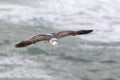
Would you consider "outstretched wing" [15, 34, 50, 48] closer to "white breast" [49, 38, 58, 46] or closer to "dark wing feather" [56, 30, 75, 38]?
"dark wing feather" [56, 30, 75, 38]

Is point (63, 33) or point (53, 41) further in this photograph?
point (63, 33)

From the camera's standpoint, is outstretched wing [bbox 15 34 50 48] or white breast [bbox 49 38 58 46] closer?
white breast [bbox 49 38 58 46]

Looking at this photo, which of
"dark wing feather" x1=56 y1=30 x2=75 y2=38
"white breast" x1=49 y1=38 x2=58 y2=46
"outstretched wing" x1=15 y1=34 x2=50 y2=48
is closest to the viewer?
"white breast" x1=49 y1=38 x2=58 y2=46

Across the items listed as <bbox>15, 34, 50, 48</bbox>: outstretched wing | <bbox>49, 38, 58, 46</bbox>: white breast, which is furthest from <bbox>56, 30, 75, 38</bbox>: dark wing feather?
<bbox>49, 38, 58, 46</bbox>: white breast

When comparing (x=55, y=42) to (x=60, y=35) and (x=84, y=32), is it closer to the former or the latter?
(x=60, y=35)

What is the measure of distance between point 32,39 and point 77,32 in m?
5.76

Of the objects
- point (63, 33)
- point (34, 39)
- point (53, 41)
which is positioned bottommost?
point (53, 41)

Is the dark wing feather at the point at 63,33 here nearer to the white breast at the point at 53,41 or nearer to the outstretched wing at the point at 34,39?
the outstretched wing at the point at 34,39

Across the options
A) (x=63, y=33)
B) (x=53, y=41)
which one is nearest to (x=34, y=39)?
(x=63, y=33)

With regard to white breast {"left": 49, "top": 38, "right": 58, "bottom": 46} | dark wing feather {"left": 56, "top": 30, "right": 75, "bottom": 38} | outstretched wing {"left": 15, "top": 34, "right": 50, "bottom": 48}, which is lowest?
white breast {"left": 49, "top": 38, "right": 58, "bottom": 46}

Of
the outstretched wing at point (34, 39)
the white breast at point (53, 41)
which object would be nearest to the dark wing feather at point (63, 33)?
the outstretched wing at point (34, 39)

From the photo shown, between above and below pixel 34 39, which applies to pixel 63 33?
above

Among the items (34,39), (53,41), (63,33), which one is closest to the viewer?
(53,41)

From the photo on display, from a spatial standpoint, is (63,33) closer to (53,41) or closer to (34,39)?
(34,39)
